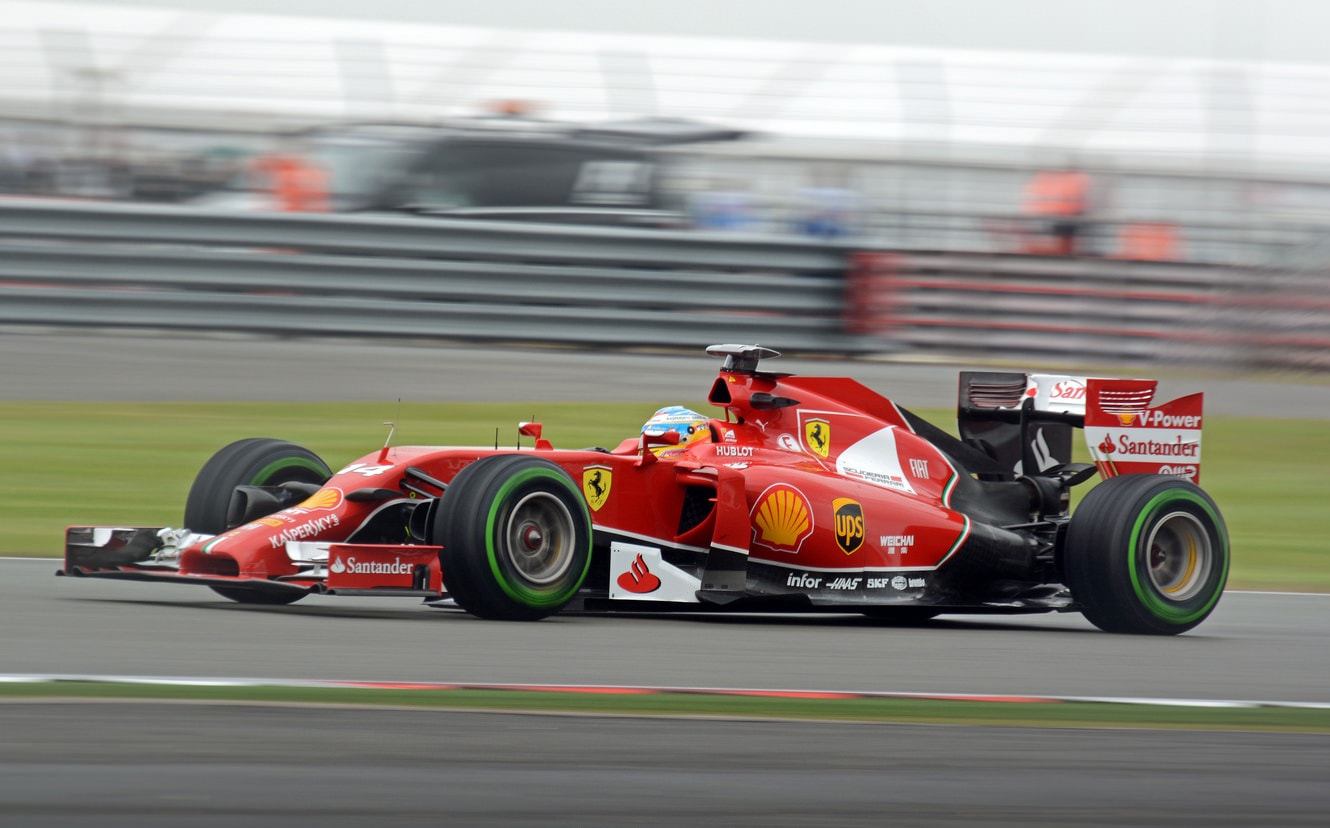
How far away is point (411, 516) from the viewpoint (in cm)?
Result: 750

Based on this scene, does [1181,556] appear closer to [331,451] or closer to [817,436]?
[817,436]

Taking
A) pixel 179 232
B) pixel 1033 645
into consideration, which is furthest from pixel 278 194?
pixel 1033 645

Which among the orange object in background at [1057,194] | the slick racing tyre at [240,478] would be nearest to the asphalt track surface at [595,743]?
the slick racing tyre at [240,478]

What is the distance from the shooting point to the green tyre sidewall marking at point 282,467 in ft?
26.4

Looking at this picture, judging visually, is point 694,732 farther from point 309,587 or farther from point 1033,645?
point 1033,645

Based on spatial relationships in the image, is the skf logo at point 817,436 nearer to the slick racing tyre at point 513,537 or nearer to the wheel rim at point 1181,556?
the slick racing tyre at point 513,537

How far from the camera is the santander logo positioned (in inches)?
300

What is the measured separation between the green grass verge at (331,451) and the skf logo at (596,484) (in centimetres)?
416

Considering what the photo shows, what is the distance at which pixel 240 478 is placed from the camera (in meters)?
7.98

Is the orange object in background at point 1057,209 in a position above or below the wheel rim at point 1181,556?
above

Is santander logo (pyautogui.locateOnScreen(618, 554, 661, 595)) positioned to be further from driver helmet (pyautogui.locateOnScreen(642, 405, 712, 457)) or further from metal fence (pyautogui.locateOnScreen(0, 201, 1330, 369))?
metal fence (pyautogui.locateOnScreen(0, 201, 1330, 369))

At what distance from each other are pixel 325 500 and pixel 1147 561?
11.7 feet

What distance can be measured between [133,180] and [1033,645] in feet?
35.1

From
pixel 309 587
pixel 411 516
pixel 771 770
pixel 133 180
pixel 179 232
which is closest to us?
pixel 771 770
